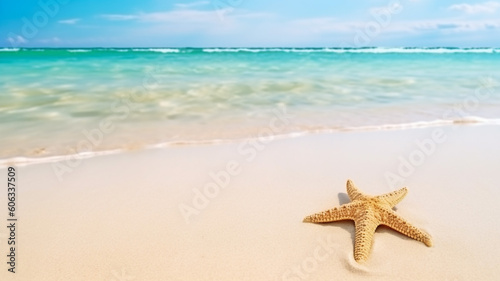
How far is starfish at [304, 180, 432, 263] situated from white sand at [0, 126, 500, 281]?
0.07 m

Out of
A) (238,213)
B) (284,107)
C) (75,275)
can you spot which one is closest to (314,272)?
(238,213)

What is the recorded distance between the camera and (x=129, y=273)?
239 centimetres

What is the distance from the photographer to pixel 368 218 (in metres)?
2.63
